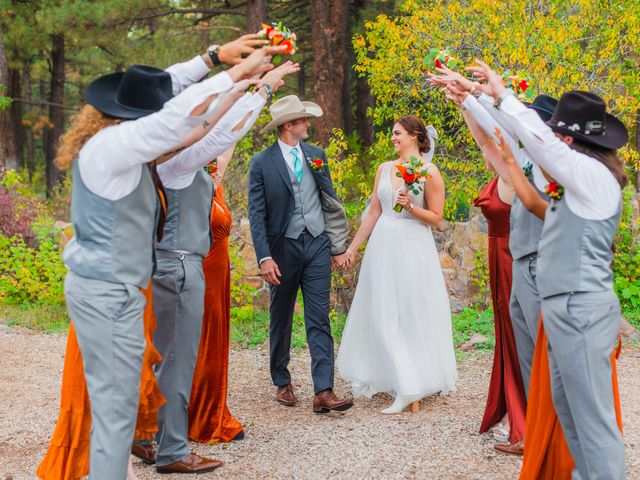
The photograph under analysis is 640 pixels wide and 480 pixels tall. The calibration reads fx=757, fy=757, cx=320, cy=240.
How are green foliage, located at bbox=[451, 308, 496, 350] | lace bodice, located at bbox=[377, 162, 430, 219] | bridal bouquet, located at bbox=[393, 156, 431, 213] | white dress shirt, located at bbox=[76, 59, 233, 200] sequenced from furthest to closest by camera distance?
1. green foliage, located at bbox=[451, 308, 496, 350]
2. lace bodice, located at bbox=[377, 162, 430, 219]
3. bridal bouquet, located at bbox=[393, 156, 431, 213]
4. white dress shirt, located at bbox=[76, 59, 233, 200]

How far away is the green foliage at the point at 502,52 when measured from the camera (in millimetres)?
9094

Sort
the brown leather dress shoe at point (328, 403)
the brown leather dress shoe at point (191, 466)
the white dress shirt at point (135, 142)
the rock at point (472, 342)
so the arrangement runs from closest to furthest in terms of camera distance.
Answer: the white dress shirt at point (135, 142), the brown leather dress shoe at point (191, 466), the brown leather dress shoe at point (328, 403), the rock at point (472, 342)

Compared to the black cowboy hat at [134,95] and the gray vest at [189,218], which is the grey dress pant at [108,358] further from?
the gray vest at [189,218]

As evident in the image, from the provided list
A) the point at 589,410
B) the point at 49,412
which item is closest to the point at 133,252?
the point at 589,410

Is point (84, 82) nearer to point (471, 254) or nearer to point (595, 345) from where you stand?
point (471, 254)

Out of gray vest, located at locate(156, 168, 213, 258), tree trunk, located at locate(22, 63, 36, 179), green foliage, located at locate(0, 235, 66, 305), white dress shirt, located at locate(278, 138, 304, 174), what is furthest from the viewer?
tree trunk, located at locate(22, 63, 36, 179)

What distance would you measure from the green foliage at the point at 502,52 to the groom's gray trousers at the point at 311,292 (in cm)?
418

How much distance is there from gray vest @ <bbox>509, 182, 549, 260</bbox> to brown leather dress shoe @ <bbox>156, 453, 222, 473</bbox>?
2.30 metres

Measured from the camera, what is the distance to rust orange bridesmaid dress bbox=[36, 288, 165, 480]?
13.0 feet

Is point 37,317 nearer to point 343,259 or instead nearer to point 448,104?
point 343,259

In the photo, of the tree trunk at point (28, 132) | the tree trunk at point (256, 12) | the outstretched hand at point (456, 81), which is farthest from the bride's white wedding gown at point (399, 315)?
the tree trunk at point (28, 132)

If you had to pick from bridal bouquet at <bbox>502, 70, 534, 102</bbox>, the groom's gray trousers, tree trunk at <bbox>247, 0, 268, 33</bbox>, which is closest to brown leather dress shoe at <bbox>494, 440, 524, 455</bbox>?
the groom's gray trousers

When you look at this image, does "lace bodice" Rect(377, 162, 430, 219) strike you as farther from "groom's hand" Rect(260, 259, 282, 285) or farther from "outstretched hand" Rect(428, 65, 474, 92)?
"outstretched hand" Rect(428, 65, 474, 92)

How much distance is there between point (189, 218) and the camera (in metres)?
4.54
